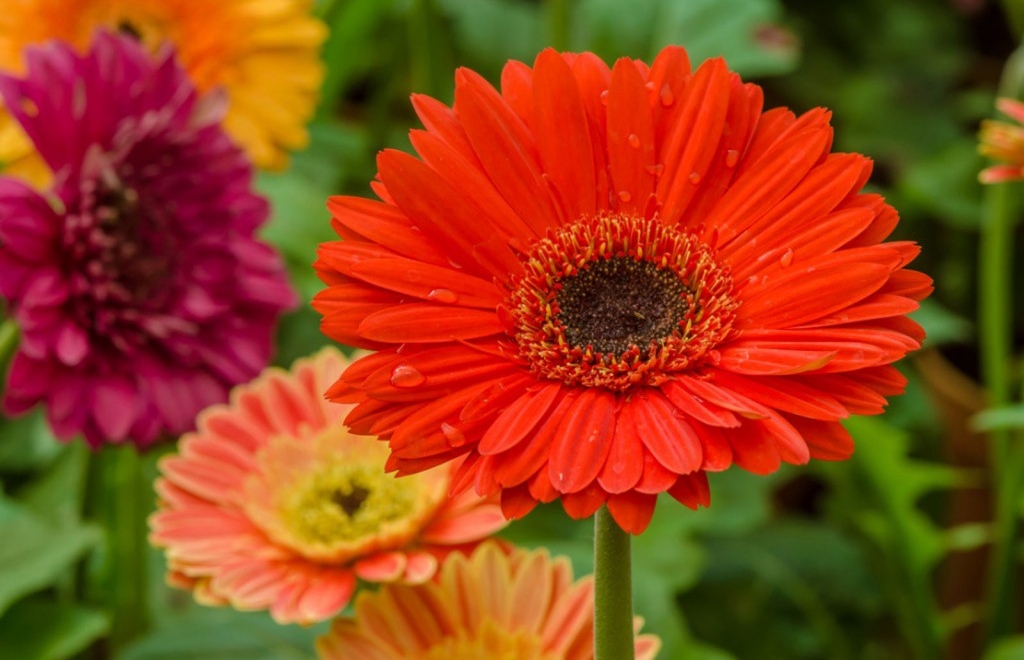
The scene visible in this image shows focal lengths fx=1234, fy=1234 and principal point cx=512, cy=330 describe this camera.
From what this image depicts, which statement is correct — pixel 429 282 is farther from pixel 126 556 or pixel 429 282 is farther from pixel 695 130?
pixel 126 556

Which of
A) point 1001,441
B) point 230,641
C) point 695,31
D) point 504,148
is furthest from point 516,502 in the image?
point 695,31

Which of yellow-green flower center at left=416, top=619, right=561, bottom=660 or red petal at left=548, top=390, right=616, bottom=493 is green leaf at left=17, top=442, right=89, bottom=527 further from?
red petal at left=548, top=390, right=616, bottom=493

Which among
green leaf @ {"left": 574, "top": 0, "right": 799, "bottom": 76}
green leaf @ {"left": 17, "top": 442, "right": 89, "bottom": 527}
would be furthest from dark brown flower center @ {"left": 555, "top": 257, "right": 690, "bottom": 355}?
green leaf @ {"left": 574, "top": 0, "right": 799, "bottom": 76}

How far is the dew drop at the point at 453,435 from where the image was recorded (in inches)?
14.2

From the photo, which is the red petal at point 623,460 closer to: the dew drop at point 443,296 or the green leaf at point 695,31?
the dew drop at point 443,296

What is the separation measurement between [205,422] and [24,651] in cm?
23

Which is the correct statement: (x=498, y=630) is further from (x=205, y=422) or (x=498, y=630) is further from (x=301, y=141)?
(x=301, y=141)

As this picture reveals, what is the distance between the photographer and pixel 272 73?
0.92m

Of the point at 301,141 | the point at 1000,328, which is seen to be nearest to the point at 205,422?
the point at 301,141

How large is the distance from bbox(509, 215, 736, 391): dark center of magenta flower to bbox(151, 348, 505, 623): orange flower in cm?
9

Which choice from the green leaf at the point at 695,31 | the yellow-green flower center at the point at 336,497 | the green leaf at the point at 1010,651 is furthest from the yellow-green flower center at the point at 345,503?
the green leaf at the point at 695,31

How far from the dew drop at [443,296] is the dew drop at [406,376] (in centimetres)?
3

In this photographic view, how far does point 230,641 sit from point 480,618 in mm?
195

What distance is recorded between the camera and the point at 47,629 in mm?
694
